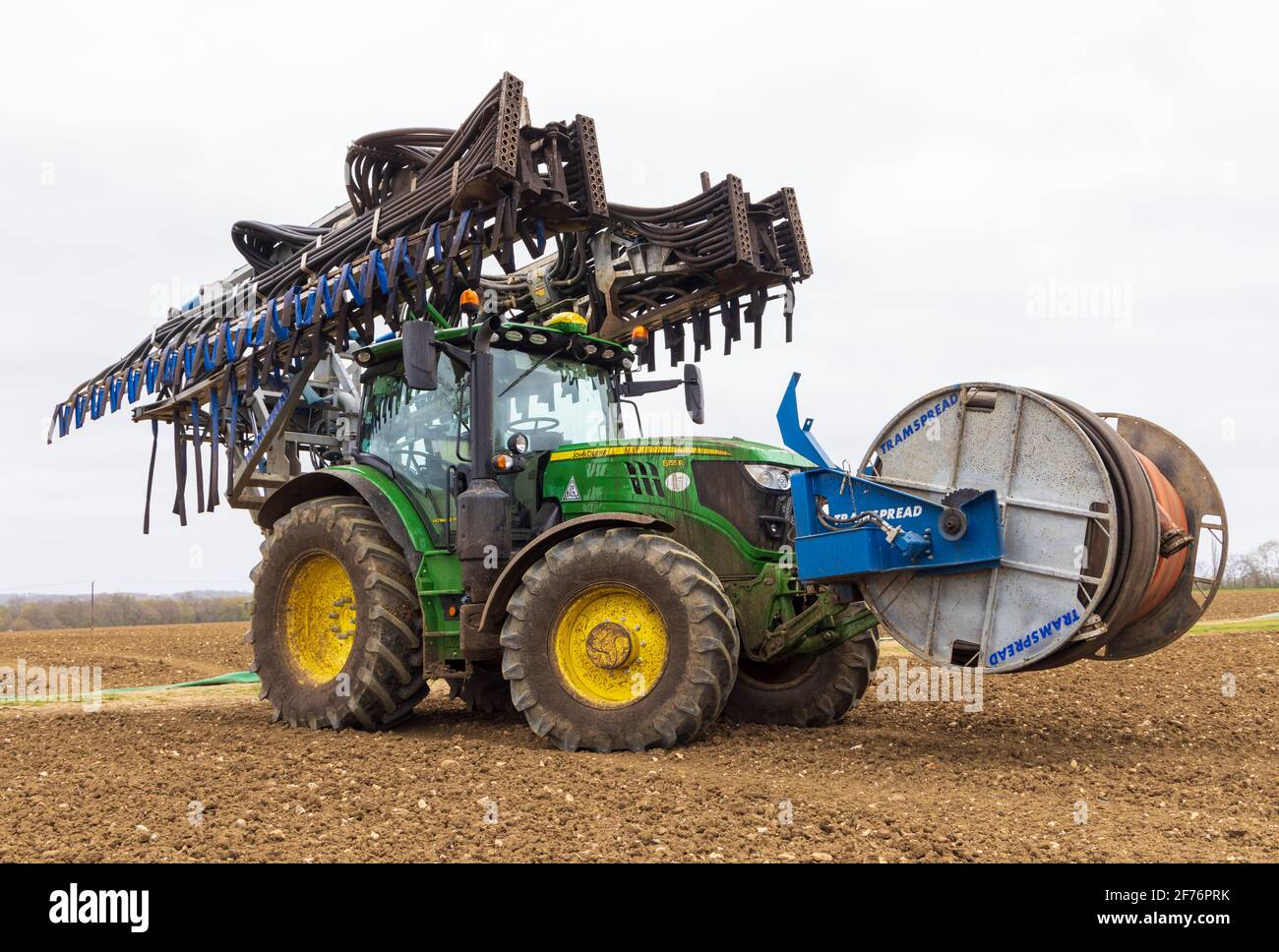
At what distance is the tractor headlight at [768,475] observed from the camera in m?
6.79

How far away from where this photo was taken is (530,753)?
613 centimetres

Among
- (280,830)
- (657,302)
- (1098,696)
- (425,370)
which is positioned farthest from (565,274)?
(280,830)

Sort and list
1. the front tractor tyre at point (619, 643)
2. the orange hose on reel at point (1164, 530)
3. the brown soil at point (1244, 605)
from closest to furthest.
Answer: the orange hose on reel at point (1164, 530), the front tractor tyre at point (619, 643), the brown soil at point (1244, 605)

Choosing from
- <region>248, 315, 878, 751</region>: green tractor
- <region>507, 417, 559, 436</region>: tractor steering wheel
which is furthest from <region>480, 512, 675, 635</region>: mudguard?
<region>507, 417, 559, 436</region>: tractor steering wheel

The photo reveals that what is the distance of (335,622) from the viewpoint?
766cm

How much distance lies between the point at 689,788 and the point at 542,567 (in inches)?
65.3

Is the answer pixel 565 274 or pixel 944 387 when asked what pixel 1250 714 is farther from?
pixel 565 274

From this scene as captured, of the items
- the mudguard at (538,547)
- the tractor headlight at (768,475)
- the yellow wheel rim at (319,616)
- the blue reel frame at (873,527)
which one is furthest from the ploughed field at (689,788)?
the tractor headlight at (768,475)

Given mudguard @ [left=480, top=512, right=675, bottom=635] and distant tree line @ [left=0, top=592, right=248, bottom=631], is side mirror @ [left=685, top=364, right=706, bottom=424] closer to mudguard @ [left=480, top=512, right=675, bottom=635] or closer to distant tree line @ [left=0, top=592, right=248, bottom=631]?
Answer: mudguard @ [left=480, top=512, right=675, bottom=635]

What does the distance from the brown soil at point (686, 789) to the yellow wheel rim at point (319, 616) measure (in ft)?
1.73

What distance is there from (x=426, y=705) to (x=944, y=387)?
15.9ft

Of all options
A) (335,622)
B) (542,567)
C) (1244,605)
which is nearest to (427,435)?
(335,622)

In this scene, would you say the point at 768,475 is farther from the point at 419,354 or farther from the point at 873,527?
the point at 419,354

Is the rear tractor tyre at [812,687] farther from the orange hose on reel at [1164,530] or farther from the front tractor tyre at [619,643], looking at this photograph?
the orange hose on reel at [1164,530]
